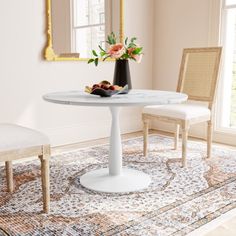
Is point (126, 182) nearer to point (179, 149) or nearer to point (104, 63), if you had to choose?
point (179, 149)

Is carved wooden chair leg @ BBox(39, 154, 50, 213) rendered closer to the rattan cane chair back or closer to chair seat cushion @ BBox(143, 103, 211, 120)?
chair seat cushion @ BBox(143, 103, 211, 120)

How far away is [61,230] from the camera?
5.91 ft

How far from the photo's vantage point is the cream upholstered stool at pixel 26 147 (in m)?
1.83

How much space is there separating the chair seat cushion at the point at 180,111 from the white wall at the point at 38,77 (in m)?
1.03

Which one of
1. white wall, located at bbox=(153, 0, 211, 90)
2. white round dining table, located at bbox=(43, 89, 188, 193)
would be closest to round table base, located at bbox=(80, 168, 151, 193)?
white round dining table, located at bbox=(43, 89, 188, 193)

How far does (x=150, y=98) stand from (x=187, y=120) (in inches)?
30.1

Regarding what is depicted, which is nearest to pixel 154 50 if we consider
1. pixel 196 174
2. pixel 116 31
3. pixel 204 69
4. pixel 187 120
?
pixel 116 31

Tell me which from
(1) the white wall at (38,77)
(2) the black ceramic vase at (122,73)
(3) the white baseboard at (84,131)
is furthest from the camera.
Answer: (3) the white baseboard at (84,131)

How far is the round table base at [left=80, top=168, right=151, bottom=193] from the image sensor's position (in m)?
2.34

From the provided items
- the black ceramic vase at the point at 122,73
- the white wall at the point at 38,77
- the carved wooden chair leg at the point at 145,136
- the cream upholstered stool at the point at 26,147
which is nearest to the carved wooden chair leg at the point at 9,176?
the cream upholstered stool at the point at 26,147

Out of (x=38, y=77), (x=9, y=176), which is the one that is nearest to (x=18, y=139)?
(x=9, y=176)

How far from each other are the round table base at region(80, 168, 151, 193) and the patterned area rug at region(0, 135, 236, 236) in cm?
5

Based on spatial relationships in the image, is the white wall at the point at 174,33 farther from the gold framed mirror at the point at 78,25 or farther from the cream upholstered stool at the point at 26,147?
the cream upholstered stool at the point at 26,147

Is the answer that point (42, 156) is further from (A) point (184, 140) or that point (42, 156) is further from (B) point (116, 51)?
(A) point (184, 140)
